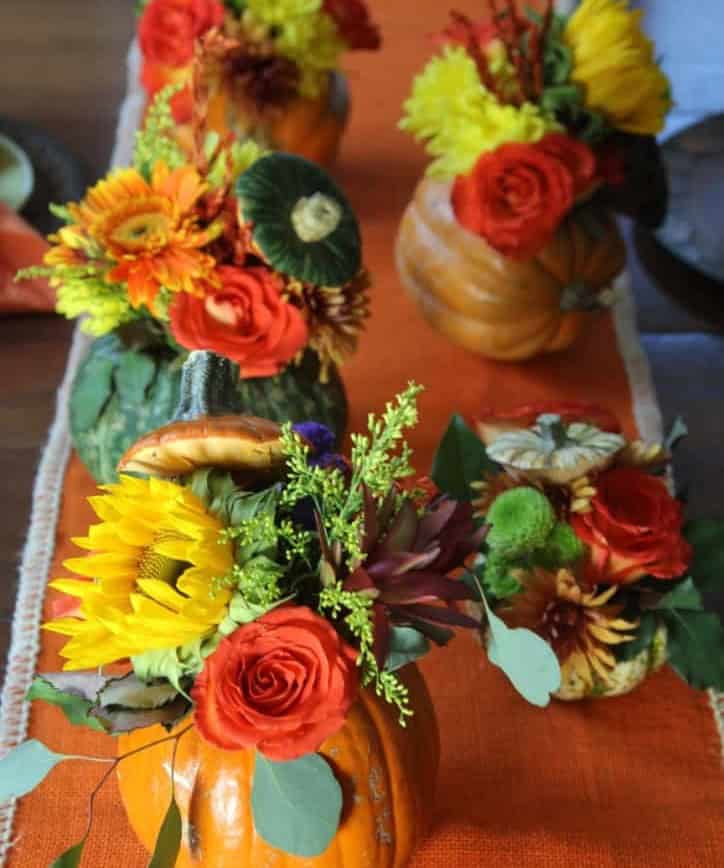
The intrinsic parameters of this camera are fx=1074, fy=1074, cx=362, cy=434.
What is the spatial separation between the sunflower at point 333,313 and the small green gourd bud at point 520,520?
17 centimetres

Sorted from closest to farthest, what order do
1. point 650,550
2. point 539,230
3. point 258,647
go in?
point 258,647 < point 650,550 < point 539,230

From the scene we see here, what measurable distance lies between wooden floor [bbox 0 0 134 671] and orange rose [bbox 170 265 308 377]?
25 centimetres

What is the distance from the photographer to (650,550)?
0.61 m

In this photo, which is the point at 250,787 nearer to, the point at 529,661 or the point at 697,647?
the point at 529,661

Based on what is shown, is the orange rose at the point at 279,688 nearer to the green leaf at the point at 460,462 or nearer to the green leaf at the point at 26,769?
the green leaf at the point at 26,769

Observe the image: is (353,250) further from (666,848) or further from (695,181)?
(695,181)

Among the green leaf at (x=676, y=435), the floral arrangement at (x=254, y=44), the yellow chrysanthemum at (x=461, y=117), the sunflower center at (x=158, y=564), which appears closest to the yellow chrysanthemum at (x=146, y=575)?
the sunflower center at (x=158, y=564)

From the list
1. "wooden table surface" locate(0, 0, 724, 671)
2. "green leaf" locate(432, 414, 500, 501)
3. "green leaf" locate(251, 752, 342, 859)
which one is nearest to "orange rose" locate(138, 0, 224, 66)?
"wooden table surface" locate(0, 0, 724, 671)

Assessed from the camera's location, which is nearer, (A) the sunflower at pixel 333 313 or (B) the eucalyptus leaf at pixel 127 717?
(B) the eucalyptus leaf at pixel 127 717

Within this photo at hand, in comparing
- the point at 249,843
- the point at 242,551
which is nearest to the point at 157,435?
the point at 242,551

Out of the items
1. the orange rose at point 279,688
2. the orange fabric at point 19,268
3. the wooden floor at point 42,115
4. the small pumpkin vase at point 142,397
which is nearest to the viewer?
the orange rose at point 279,688

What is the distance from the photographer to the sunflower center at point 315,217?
648mm

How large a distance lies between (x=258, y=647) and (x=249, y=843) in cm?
12

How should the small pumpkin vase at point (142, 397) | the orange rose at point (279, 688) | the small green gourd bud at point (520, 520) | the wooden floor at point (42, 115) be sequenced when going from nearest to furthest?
the orange rose at point (279, 688) → the small green gourd bud at point (520, 520) → the small pumpkin vase at point (142, 397) → the wooden floor at point (42, 115)
